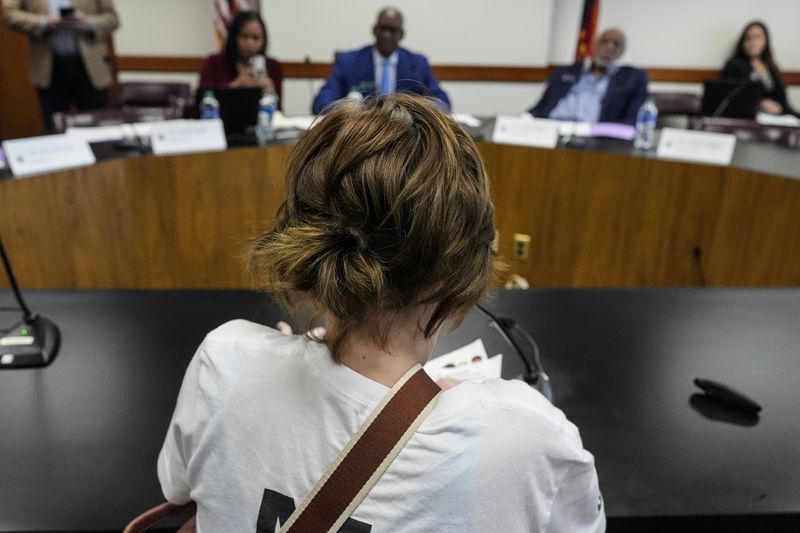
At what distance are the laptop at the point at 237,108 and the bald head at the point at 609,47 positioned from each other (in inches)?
73.0

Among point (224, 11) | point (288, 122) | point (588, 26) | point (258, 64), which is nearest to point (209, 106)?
point (288, 122)

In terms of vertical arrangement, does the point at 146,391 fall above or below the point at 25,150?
below

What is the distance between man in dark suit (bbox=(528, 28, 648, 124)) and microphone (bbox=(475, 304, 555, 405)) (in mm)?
2360

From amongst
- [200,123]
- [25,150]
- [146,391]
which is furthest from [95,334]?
[200,123]

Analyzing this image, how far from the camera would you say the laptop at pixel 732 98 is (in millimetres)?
2996

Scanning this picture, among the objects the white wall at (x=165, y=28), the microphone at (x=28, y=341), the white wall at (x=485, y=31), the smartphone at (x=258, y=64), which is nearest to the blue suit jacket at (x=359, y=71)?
the smartphone at (x=258, y=64)

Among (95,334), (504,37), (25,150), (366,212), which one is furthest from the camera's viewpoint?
(504,37)

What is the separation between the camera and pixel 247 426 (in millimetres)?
612

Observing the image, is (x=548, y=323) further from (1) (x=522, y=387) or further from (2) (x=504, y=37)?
(2) (x=504, y=37)

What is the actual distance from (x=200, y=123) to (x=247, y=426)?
1906mm

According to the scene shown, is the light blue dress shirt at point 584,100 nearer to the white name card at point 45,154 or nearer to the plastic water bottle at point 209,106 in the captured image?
the plastic water bottle at point 209,106

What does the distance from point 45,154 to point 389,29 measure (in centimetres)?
184

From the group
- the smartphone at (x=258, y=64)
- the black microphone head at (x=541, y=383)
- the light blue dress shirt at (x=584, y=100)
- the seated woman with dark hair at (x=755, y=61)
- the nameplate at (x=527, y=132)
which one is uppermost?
the seated woman with dark hair at (x=755, y=61)

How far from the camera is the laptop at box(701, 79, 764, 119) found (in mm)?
2996
